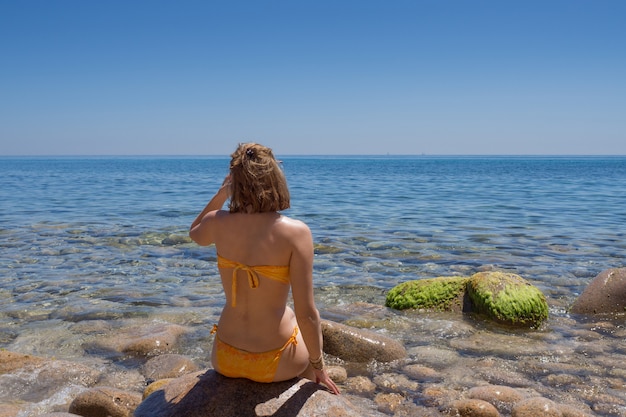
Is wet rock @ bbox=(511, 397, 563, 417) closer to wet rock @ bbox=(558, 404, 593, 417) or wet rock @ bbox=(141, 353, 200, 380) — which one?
wet rock @ bbox=(558, 404, 593, 417)

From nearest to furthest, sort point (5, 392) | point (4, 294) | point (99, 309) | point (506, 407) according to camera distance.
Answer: point (506, 407) < point (5, 392) < point (99, 309) < point (4, 294)

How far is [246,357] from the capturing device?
390 cm

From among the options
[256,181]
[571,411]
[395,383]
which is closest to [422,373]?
[395,383]

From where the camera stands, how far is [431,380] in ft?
19.6

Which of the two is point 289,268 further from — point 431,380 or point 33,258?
point 33,258

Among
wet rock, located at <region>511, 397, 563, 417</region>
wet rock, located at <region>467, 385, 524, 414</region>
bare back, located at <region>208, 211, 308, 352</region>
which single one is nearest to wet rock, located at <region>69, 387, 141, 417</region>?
bare back, located at <region>208, 211, 308, 352</region>

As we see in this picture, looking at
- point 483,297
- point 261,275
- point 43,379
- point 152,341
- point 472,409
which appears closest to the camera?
point 261,275

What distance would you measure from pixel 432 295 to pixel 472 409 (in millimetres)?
3618

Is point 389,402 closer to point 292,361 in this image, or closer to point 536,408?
point 536,408

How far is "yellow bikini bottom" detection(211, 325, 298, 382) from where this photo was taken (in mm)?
3893

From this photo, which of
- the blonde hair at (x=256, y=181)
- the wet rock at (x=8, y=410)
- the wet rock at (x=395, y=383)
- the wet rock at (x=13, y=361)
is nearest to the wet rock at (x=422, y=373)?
the wet rock at (x=395, y=383)

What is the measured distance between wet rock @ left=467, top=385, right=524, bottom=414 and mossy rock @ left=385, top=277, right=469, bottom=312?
298 cm

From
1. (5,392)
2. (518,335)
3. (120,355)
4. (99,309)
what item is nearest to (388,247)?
(518,335)

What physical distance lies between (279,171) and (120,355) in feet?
14.0
